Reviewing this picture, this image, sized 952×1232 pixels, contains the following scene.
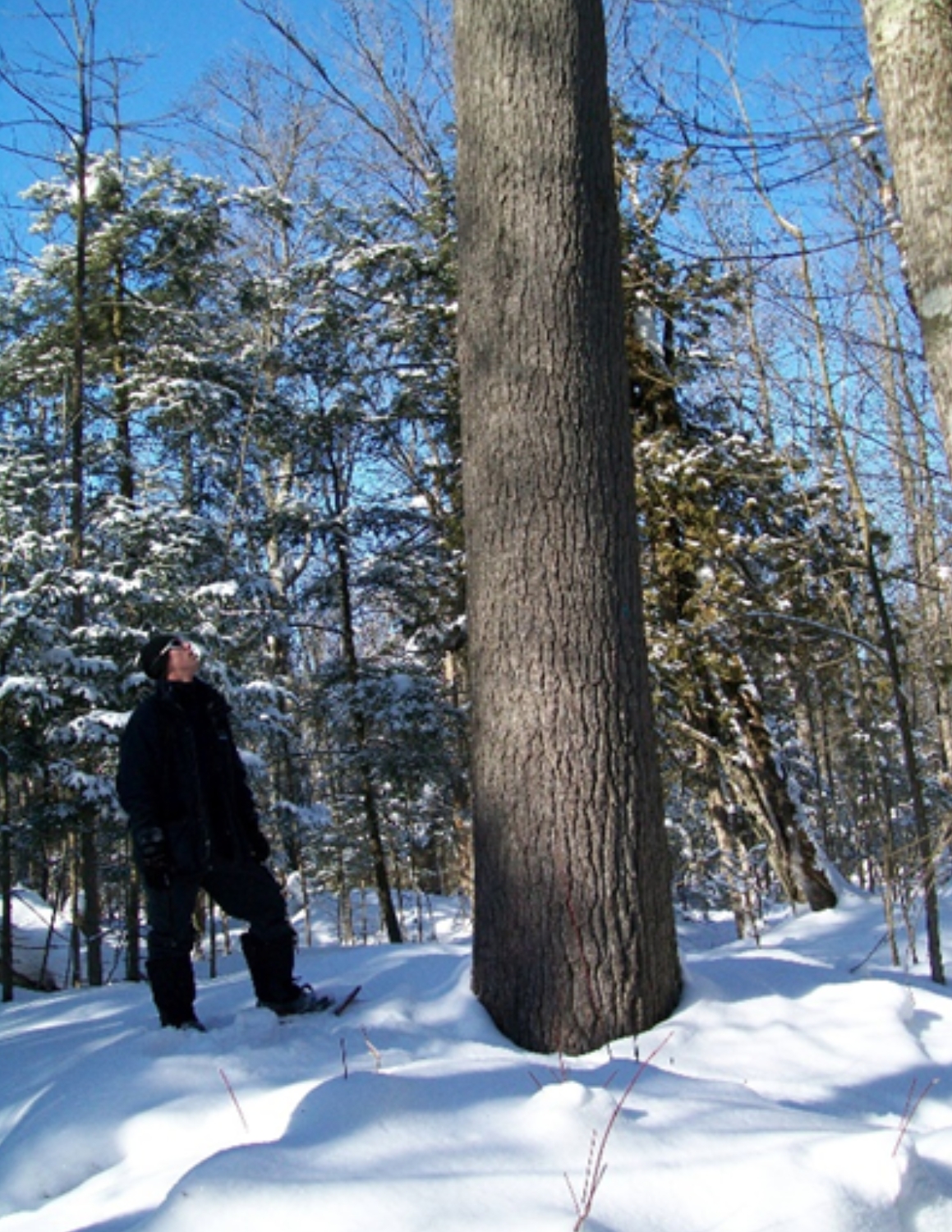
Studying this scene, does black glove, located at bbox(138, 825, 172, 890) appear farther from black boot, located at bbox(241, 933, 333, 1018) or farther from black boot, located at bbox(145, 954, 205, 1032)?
black boot, located at bbox(241, 933, 333, 1018)

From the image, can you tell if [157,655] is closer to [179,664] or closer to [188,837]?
[179,664]

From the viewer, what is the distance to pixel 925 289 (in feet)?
9.38

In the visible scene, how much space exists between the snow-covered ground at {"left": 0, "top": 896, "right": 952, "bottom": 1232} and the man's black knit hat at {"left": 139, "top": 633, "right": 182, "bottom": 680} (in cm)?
141

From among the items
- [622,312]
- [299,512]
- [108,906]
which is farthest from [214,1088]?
[108,906]

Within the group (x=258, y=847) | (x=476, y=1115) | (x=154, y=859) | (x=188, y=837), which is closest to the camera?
(x=476, y=1115)

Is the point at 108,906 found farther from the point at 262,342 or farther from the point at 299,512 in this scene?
the point at 262,342

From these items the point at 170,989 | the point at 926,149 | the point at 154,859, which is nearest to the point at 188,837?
the point at 154,859

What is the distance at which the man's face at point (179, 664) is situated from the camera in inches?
162

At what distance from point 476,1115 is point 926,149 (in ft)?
9.41

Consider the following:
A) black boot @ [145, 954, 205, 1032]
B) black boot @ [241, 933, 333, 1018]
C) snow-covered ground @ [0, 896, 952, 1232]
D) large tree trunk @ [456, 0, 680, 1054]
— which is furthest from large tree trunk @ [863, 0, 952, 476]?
black boot @ [145, 954, 205, 1032]

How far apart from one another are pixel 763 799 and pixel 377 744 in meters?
5.30

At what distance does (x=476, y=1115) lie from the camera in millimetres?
2197

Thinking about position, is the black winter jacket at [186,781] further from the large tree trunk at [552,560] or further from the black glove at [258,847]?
the large tree trunk at [552,560]

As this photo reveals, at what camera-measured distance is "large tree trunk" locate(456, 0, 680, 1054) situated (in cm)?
335
